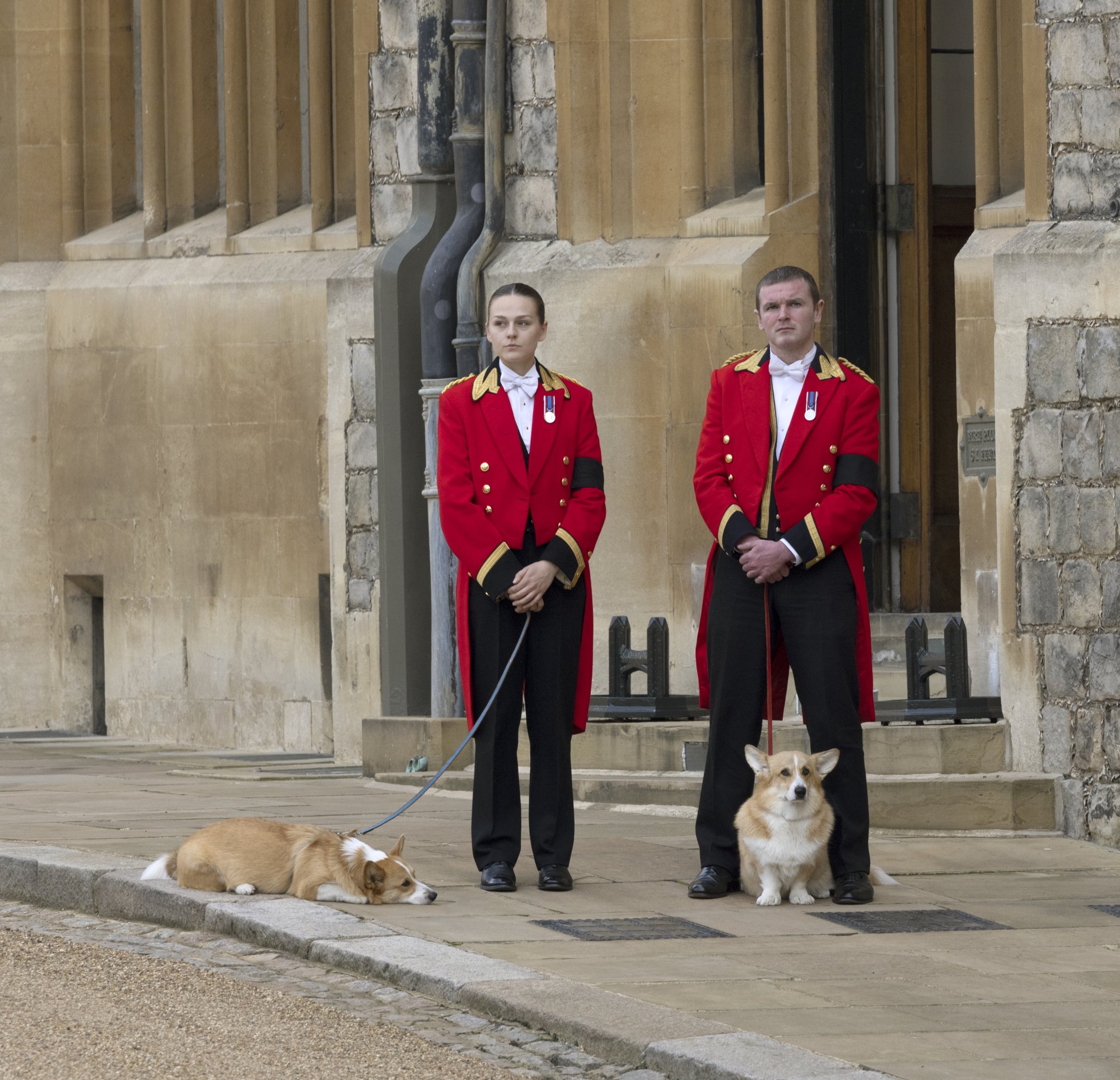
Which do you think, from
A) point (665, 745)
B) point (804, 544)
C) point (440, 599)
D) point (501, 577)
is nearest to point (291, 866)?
point (501, 577)

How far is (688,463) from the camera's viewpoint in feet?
34.7

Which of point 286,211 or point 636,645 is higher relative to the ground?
point 286,211

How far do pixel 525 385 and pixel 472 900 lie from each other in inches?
60.1

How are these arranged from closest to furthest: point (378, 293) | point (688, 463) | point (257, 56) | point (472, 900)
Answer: point (472, 900)
point (688, 463)
point (378, 293)
point (257, 56)

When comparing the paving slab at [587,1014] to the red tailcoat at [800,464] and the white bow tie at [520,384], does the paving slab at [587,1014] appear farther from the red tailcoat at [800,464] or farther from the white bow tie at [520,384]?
the white bow tie at [520,384]

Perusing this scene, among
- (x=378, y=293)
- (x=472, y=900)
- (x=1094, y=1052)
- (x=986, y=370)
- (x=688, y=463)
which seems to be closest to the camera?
(x=1094, y=1052)

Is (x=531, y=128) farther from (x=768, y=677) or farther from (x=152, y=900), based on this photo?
(x=152, y=900)

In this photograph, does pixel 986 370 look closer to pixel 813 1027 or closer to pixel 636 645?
pixel 636 645

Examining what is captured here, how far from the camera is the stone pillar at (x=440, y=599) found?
35.8 feet

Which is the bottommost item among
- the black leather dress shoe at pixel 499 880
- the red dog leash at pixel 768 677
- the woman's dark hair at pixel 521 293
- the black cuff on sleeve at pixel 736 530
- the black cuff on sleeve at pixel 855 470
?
the black leather dress shoe at pixel 499 880

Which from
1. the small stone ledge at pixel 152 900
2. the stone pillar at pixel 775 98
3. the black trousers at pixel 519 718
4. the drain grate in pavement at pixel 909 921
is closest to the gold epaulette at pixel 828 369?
the black trousers at pixel 519 718

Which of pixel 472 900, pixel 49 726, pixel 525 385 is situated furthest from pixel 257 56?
pixel 472 900

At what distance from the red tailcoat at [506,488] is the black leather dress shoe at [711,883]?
0.60 meters

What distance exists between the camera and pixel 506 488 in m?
6.85
